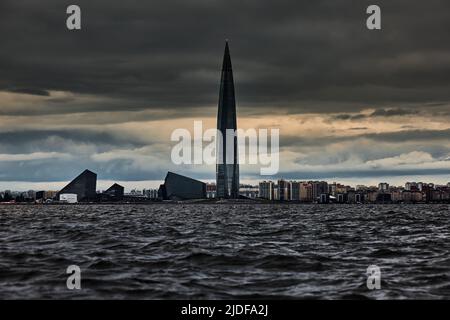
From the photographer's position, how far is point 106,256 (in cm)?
3972

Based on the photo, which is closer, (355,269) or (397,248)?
(355,269)

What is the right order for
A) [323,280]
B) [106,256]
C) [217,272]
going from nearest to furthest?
[323,280] → [217,272] → [106,256]

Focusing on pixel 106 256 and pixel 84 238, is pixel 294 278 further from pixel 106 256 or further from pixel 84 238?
pixel 84 238

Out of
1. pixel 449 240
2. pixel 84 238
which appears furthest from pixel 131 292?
pixel 449 240

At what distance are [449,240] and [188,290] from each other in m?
33.0

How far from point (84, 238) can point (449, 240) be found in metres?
28.9

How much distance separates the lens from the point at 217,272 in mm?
33062
